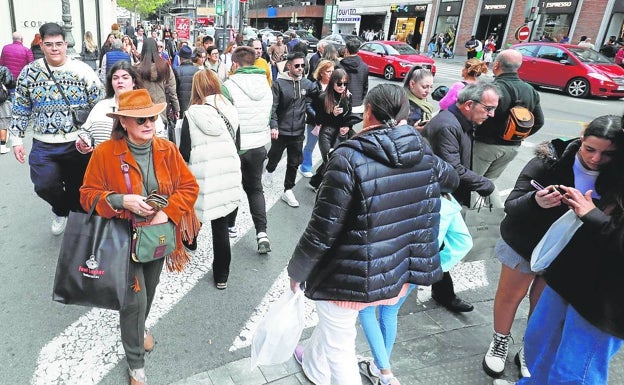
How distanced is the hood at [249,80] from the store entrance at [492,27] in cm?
3088

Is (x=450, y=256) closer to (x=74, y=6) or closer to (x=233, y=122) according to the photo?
(x=233, y=122)

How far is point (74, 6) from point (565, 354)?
22.0 meters

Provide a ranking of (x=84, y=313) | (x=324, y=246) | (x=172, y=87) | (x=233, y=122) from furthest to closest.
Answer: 1. (x=172, y=87)
2. (x=233, y=122)
3. (x=84, y=313)
4. (x=324, y=246)

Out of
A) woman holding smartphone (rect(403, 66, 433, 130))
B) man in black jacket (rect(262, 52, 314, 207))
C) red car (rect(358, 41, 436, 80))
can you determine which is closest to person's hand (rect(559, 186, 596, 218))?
woman holding smartphone (rect(403, 66, 433, 130))

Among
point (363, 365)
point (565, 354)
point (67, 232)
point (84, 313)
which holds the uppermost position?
point (67, 232)

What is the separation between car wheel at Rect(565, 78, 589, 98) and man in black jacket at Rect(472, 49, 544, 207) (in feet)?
43.2

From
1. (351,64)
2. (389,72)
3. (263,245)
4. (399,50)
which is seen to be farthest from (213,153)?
(399,50)

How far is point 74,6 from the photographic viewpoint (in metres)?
18.9

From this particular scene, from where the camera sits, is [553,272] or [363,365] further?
[363,365]

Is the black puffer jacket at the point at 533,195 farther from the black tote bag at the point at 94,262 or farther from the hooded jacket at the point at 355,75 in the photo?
the hooded jacket at the point at 355,75

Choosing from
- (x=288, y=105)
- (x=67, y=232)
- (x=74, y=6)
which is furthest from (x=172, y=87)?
(x=74, y=6)

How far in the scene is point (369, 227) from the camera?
85.2 inches

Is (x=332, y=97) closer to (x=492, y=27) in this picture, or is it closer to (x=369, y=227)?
(x=369, y=227)

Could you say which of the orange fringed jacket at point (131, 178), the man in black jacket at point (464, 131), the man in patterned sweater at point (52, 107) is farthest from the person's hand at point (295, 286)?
the man in patterned sweater at point (52, 107)
